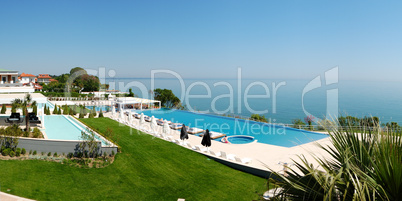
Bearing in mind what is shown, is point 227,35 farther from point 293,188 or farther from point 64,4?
point 293,188

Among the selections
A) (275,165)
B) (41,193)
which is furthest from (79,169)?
(275,165)

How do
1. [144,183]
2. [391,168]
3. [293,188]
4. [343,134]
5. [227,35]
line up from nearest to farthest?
[391,168] < [293,188] < [343,134] < [144,183] < [227,35]

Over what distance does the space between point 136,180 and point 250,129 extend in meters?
12.3

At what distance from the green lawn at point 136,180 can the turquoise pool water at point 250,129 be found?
629 centimetres

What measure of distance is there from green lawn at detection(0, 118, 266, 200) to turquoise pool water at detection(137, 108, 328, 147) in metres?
6.29

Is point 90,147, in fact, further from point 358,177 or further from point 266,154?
point 358,177

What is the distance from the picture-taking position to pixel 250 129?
1986cm

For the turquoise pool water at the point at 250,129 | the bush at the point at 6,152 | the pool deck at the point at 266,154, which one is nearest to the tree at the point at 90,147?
the bush at the point at 6,152

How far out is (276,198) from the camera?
2.53 metres

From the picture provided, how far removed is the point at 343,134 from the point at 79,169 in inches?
407

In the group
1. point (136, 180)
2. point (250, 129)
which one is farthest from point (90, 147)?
point (250, 129)

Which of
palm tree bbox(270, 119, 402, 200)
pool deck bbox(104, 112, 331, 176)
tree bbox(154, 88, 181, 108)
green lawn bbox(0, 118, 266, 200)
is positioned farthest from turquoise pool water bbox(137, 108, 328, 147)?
palm tree bbox(270, 119, 402, 200)

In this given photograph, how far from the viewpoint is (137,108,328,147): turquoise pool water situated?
16734 millimetres

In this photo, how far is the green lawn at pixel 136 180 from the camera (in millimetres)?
8234
